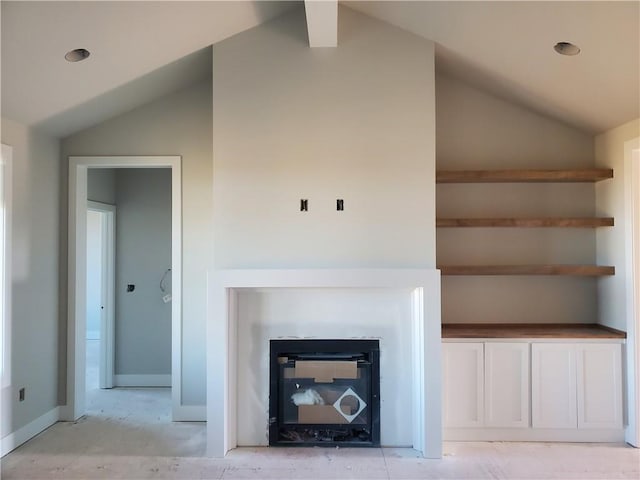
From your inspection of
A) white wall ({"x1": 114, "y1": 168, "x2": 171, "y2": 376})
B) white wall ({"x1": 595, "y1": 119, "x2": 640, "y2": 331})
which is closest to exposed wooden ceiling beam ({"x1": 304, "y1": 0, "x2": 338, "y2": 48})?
white wall ({"x1": 595, "y1": 119, "x2": 640, "y2": 331})

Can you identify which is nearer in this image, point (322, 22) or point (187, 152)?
point (322, 22)

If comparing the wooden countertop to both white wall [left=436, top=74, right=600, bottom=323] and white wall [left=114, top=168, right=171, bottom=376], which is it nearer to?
white wall [left=436, top=74, right=600, bottom=323]

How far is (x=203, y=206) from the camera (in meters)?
4.18

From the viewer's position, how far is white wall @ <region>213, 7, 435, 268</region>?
3527 millimetres

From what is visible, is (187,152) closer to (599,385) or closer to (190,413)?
(190,413)

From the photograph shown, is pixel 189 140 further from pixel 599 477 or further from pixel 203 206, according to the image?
pixel 599 477

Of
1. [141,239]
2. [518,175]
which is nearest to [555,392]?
[518,175]

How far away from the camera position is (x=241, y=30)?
3.56 metres

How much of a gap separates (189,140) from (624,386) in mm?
3979

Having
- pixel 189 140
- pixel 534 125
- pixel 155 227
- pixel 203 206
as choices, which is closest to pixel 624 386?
pixel 534 125

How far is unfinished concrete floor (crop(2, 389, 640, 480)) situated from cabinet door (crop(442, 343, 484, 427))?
0.70 ft

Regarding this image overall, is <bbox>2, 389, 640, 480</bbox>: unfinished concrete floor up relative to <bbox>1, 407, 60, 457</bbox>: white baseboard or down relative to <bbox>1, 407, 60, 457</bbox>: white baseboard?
down

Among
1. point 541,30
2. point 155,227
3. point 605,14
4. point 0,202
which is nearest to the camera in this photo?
point 605,14

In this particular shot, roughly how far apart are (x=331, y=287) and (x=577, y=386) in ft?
6.63
